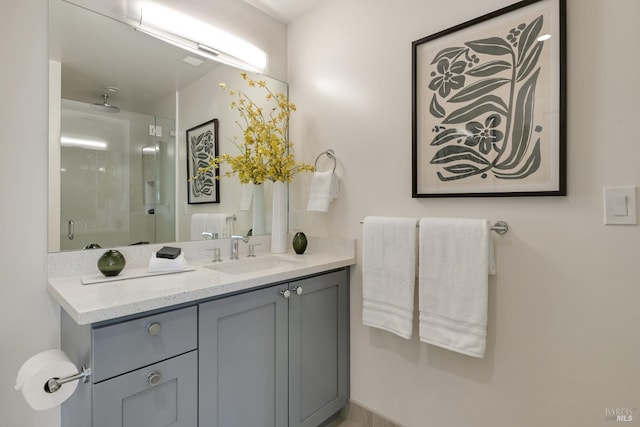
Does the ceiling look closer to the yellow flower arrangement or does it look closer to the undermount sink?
the yellow flower arrangement

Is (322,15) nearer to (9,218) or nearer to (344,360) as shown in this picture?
(9,218)

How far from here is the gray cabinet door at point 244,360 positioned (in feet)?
3.72

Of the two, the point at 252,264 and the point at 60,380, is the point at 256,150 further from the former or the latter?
the point at 60,380

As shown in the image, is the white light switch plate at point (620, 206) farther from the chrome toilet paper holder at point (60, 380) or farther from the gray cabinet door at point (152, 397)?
the chrome toilet paper holder at point (60, 380)

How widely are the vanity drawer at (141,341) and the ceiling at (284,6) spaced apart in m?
1.83

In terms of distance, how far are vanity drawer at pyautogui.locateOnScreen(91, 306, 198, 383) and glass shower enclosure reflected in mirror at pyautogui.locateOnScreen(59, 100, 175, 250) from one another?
0.60 meters

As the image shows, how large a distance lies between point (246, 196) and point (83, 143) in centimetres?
84

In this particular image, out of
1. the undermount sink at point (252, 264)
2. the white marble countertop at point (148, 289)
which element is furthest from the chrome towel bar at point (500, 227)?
the undermount sink at point (252, 264)

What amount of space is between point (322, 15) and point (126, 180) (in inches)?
58.4

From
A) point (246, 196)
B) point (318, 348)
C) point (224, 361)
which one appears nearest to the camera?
point (224, 361)

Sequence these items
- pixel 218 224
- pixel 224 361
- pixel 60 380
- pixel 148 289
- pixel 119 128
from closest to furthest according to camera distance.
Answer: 1. pixel 60 380
2. pixel 148 289
3. pixel 224 361
4. pixel 119 128
5. pixel 218 224

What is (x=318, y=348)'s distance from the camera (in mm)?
1572

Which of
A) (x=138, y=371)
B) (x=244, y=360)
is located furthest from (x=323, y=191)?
(x=138, y=371)

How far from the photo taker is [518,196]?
1.21 meters
